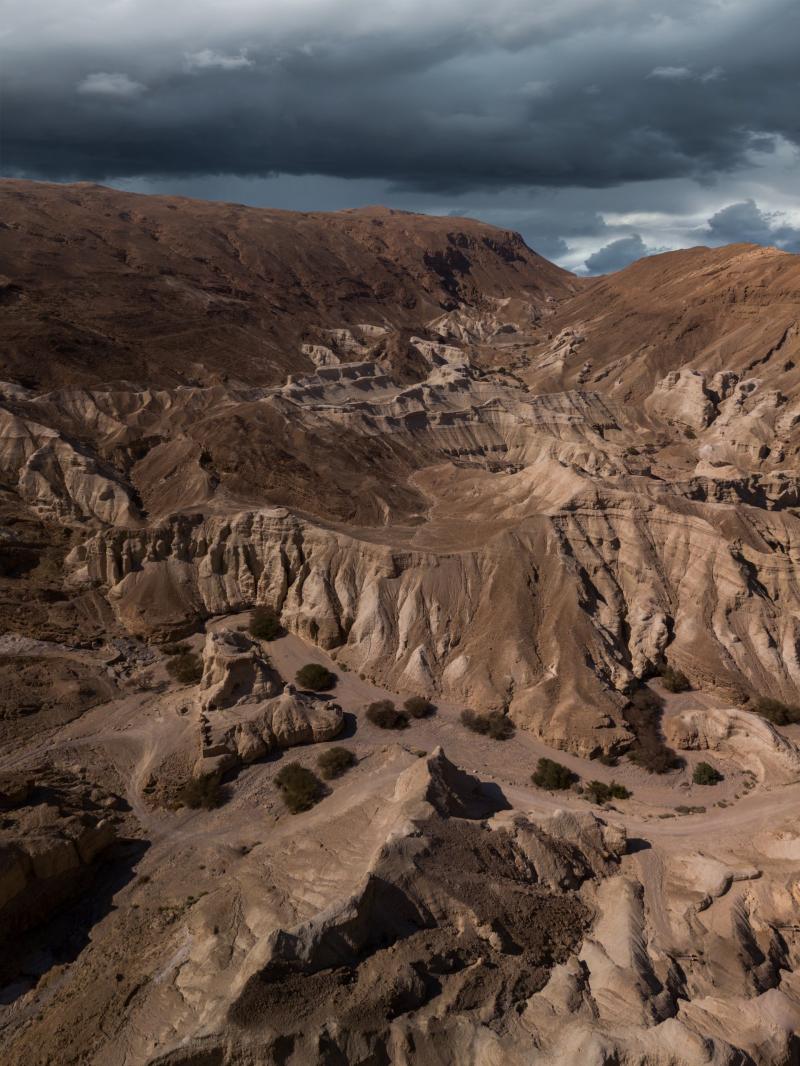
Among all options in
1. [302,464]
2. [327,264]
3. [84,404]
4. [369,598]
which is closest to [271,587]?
[369,598]

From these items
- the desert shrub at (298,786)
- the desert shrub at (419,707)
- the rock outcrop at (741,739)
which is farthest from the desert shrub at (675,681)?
the desert shrub at (298,786)

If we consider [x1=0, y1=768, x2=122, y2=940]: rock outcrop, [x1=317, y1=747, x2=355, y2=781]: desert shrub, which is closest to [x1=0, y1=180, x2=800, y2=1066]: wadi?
[x1=0, y1=768, x2=122, y2=940]: rock outcrop

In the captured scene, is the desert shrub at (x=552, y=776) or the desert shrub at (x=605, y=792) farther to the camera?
the desert shrub at (x=552, y=776)

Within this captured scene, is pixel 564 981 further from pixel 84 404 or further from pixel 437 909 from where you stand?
pixel 84 404

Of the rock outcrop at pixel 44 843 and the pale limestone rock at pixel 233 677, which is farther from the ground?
the pale limestone rock at pixel 233 677

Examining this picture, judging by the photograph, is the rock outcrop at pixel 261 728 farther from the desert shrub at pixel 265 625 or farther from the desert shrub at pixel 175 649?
the desert shrub at pixel 175 649

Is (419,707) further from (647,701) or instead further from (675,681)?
(675,681)
